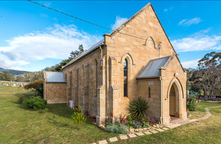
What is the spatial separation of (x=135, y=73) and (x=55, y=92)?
692 inches

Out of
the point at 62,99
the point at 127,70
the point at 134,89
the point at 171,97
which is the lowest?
the point at 62,99

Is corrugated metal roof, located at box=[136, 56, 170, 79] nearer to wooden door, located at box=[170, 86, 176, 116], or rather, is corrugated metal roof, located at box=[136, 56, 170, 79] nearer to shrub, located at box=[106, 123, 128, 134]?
wooden door, located at box=[170, 86, 176, 116]

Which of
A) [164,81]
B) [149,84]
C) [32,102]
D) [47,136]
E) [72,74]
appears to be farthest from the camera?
[72,74]

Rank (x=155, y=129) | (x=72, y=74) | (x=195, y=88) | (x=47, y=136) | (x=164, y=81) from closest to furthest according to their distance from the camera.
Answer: (x=47, y=136)
(x=155, y=129)
(x=164, y=81)
(x=72, y=74)
(x=195, y=88)

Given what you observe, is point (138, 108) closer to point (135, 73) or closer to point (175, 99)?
point (135, 73)

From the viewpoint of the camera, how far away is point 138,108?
10305mm

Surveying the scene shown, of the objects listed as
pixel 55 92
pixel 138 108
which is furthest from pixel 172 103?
pixel 55 92

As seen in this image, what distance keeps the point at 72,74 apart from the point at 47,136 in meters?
13.3

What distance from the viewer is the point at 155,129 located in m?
8.63

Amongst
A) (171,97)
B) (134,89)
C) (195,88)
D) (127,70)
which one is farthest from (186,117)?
(195,88)

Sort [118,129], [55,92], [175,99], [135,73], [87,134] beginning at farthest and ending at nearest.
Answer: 1. [55,92]
2. [175,99]
3. [135,73]
4. [118,129]
5. [87,134]

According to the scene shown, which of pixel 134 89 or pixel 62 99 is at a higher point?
pixel 134 89

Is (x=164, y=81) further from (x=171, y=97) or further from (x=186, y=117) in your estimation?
(x=186, y=117)

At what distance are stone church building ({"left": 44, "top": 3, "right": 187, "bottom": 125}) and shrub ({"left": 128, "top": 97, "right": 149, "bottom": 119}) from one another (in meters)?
0.44
